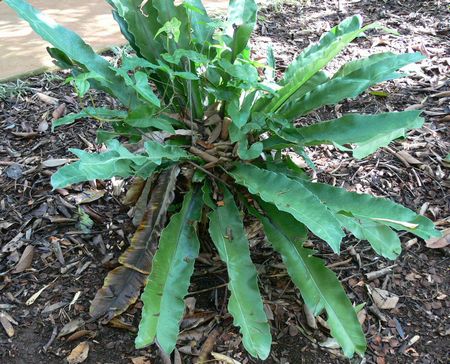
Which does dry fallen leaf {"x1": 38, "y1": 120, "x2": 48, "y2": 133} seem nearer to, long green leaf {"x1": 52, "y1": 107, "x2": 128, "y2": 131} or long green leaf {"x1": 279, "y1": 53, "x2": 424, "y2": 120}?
long green leaf {"x1": 52, "y1": 107, "x2": 128, "y2": 131}

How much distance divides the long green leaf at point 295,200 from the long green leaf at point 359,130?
22 centimetres

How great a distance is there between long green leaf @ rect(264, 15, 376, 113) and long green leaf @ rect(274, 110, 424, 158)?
0.13 meters

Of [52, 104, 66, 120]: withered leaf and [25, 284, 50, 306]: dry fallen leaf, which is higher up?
[52, 104, 66, 120]: withered leaf

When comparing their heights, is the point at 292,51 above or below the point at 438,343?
above

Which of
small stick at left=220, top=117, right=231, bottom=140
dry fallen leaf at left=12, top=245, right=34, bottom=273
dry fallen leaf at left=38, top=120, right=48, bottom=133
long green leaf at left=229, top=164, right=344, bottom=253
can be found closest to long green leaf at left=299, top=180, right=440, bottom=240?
long green leaf at left=229, top=164, right=344, bottom=253

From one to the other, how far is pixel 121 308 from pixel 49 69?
184 centimetres

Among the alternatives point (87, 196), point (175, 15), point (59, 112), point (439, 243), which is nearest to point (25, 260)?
point (87, 196)

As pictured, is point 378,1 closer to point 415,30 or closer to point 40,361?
point 415,30

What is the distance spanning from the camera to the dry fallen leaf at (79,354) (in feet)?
6.41

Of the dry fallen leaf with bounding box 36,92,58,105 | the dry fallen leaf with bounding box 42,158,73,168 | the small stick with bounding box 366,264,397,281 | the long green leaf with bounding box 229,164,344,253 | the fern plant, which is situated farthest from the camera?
the dry fallen leaf with bounding box 36,92,58,105

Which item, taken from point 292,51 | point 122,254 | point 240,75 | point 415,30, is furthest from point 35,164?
point 415,30

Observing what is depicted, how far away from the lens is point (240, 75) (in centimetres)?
183

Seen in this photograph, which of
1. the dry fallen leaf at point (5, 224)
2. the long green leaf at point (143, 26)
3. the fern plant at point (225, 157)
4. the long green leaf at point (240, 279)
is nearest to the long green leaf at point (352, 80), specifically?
the fern plant at point (225, 157)

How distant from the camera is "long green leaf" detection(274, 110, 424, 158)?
1.95m
